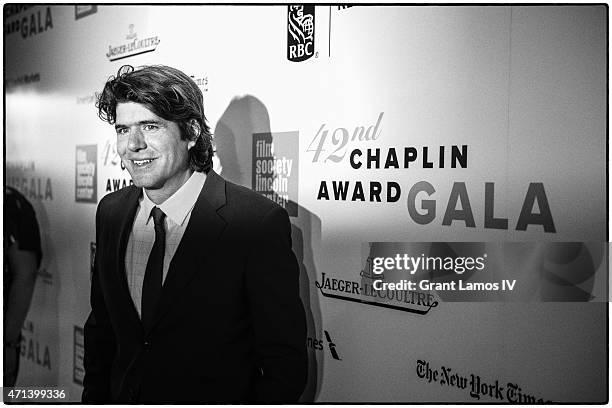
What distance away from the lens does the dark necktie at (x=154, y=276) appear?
266 cm

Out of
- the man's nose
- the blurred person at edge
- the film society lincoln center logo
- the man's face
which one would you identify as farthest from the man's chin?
the blurred person at edge

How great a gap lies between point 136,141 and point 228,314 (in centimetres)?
63

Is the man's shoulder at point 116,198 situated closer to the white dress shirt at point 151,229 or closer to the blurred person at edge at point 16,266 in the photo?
the white dress shirt at point 151,229

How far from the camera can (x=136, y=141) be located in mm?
2674

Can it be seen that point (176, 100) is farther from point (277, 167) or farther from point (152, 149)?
point (277, 167)

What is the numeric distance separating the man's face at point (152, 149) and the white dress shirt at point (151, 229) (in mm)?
35

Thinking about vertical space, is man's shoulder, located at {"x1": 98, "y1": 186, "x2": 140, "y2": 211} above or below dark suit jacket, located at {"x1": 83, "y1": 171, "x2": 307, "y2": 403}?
above

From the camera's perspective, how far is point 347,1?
2.58 metres

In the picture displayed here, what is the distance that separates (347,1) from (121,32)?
31.9 inches

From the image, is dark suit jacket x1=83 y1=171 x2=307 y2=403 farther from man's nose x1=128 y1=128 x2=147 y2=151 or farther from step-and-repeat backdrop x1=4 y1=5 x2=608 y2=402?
man's nose x1=128 y1=128 x2=147 y2=151

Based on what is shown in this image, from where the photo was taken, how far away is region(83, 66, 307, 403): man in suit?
257 cm

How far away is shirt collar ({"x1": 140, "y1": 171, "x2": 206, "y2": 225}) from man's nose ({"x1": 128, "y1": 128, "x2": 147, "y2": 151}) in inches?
7.2

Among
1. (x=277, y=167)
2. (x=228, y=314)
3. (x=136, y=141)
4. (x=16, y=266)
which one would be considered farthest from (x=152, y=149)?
(x=16, y=266)

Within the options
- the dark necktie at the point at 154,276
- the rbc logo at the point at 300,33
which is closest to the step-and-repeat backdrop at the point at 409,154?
the rbc logo at the point at 300,33
